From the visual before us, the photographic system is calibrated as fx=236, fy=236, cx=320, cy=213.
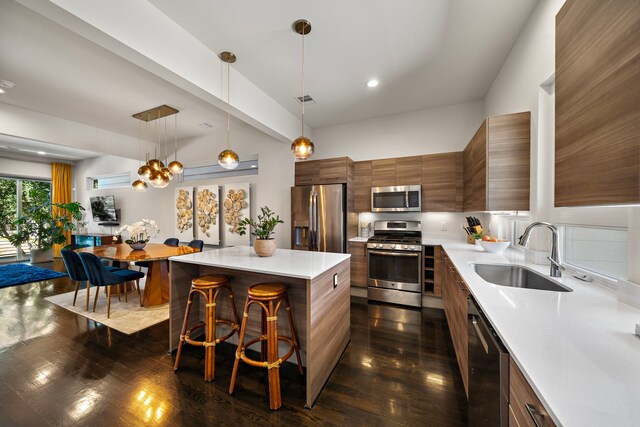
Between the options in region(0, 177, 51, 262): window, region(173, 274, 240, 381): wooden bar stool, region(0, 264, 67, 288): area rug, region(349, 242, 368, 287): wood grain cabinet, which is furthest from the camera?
region(0, 177, 51, 262): window

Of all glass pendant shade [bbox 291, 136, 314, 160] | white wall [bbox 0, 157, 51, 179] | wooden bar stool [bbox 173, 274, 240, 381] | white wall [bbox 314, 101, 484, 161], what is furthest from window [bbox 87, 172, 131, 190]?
glass pendant shade [bbox 291, 136, 314, 160]

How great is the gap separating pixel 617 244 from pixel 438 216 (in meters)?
2.54

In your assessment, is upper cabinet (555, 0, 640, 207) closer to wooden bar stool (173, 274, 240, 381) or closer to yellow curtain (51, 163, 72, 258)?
wooden bar stool (173, 274, 240, 381)

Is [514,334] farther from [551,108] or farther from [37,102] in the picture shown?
[37,102]

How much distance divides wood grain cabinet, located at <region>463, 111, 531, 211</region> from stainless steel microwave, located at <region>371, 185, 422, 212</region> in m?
1.45

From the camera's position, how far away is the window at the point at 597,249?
142 cm

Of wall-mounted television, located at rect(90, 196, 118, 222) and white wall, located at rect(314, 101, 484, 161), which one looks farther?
wall-mounted television, located at rect(90, 196, 118, 222)

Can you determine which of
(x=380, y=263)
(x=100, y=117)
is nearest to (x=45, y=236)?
(x=100, y=117)

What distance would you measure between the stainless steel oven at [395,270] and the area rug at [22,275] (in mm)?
6604

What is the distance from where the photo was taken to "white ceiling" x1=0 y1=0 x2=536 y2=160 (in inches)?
82.9

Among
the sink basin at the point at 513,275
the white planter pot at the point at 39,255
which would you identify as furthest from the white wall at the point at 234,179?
the sink basin at the point at 513,275

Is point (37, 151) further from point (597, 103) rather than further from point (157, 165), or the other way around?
point (597, 103)

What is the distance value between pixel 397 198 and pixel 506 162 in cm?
177

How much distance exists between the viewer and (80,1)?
1.62 meters
